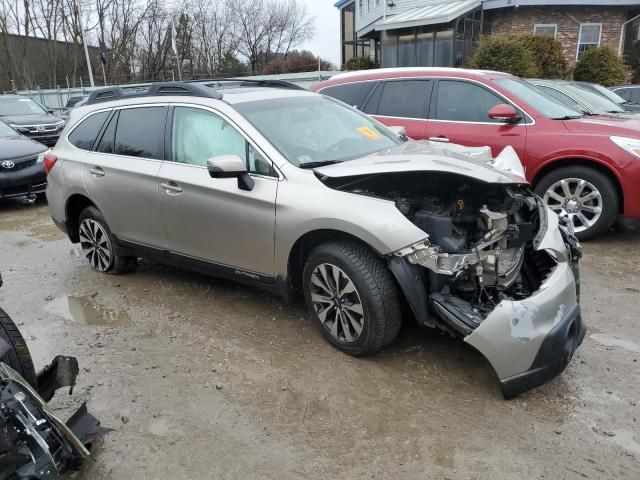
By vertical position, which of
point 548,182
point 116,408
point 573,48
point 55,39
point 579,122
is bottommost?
point 116,408

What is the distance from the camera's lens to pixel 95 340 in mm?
3998

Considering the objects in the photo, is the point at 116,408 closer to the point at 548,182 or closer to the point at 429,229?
the point at 429,229

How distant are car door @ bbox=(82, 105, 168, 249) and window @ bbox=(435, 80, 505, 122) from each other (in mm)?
3485

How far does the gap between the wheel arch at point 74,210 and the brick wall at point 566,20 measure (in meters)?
20.3

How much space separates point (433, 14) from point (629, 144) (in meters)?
18.3

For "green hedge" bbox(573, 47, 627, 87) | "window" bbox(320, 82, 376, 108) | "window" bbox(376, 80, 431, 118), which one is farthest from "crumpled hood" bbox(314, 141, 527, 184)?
"green hedge" bbox(573, 47, 627, 87)

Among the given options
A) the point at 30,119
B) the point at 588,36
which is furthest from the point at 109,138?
the point at 588,36

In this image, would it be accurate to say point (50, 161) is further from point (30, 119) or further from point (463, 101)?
point (30, 119)

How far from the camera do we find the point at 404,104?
21.9ft

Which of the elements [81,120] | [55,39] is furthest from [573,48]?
[55,39]

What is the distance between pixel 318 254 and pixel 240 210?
0.71 m

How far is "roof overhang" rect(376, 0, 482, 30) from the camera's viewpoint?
68.3 feet

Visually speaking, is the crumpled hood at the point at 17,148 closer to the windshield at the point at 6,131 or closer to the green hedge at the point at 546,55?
the windshield at the point at 6,131

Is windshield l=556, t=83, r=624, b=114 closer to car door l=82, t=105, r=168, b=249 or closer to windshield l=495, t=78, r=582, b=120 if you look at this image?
windshield l=495, t=78, r=582, b=120
